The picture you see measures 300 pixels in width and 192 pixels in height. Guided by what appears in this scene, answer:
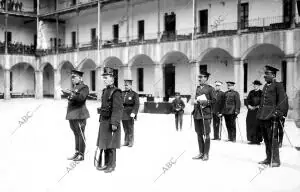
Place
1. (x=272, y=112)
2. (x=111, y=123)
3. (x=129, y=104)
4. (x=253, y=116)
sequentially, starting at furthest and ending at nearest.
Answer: (x=253, y=116), (x=129, y=104), (x=272, y=112), (x=111, y=123)

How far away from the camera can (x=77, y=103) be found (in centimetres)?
791

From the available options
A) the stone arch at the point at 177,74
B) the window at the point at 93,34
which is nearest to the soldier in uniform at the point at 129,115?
the stone arch at the point at 177,74

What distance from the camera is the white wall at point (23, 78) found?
39500 millimetres

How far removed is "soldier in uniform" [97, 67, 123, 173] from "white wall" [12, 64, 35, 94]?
1358 inches

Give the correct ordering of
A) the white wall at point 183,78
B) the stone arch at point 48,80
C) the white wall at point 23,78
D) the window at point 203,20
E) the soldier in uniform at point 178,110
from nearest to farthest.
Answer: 1. the soldier in uniform at point 178,110
2. the window at point 203,20
3. the white wall at point 183,78
4. the white wall at point 23,78
5. the stone arch at point 48,80

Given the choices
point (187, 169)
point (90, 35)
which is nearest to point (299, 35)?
point (187, 169)

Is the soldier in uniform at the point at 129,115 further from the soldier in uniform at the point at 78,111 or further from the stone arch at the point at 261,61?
the stone arch at the point at 261,61

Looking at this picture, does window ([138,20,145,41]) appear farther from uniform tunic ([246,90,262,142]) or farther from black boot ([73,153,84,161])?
black boot ([73,153,84,161])

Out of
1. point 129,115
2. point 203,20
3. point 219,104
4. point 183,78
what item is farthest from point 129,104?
point 183,78

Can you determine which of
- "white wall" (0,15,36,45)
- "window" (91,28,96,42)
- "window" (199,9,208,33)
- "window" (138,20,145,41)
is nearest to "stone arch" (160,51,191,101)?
"window" (199,9,208,33)

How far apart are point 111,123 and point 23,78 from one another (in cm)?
3548

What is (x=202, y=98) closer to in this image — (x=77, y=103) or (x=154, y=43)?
(x=77, y=103)

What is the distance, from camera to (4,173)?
6.92m

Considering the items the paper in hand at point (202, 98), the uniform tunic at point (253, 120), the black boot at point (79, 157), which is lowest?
the black boot at point (79, 157)
